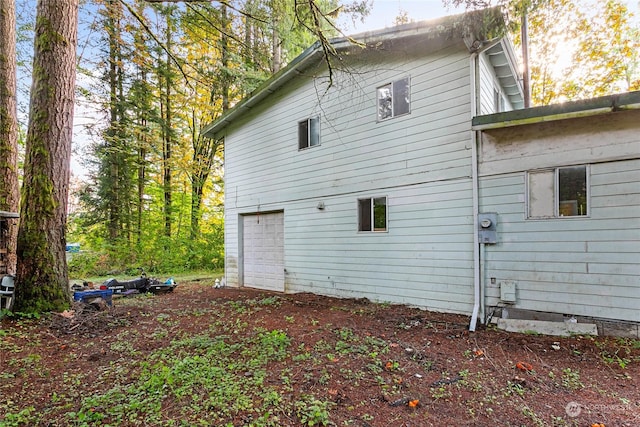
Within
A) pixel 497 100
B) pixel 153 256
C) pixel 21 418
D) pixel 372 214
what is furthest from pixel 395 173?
pixel 153 256

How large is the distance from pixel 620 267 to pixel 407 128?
3831 mm

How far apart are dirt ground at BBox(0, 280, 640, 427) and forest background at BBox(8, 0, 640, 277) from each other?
8.77m

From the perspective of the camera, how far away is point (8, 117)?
5836mm

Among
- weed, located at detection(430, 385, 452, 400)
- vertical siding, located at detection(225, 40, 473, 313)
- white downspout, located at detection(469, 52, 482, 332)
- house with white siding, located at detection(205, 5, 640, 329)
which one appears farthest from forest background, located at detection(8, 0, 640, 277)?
weed, located at detection(430, 385, 452, 400)

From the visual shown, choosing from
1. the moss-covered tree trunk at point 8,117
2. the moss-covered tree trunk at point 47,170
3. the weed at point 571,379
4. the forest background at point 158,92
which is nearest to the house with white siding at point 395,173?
the weed at point 571,379

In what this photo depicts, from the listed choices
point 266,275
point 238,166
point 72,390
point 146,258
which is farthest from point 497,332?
point 146,258

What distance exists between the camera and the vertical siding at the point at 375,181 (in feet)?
18.1

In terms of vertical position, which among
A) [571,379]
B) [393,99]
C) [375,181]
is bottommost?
[571,379]

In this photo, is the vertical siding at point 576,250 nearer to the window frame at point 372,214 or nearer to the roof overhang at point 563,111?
the roof overhang at point 563,111

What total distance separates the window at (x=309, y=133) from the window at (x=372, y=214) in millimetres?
2054

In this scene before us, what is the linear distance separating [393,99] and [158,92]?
498 inches

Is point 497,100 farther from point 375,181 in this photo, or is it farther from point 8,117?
point 8,117

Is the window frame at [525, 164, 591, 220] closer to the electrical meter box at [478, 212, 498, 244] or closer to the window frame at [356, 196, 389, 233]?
the electrical meter box at [478, 212, 498, 244]

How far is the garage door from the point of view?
8.74 m
